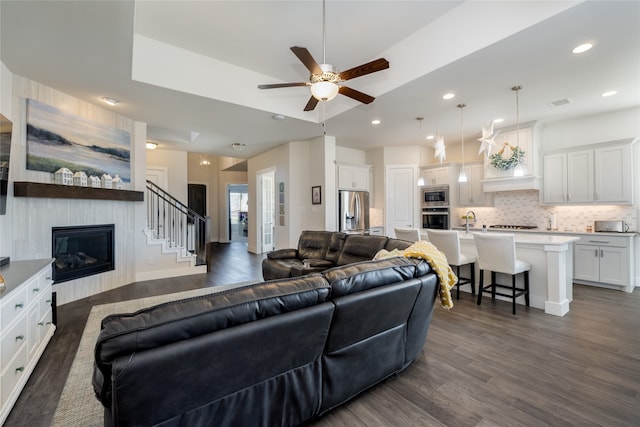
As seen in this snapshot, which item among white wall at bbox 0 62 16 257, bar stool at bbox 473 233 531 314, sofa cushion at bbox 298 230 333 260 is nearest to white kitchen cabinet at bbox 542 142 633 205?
bar stool at bbox 473 233 531 314

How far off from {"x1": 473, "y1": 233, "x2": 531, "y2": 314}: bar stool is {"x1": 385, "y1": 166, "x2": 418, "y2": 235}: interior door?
3.08 m

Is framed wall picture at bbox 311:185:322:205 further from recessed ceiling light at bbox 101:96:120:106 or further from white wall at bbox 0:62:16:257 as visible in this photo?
white wall at bbox 0:62:16:257

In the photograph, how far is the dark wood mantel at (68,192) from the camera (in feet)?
10.7

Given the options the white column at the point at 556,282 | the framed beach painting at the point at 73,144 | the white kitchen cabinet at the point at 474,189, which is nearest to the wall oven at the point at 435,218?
the white kitchen cabinet at the point at 474,189

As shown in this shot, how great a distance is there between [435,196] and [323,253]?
11.5 ft

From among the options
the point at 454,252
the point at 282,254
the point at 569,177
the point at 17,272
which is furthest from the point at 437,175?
the point at 17,272

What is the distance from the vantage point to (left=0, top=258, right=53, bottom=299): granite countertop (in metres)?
1.85

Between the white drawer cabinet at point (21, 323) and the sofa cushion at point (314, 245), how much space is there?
3.03 meters

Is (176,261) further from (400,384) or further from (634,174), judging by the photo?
(634,174)

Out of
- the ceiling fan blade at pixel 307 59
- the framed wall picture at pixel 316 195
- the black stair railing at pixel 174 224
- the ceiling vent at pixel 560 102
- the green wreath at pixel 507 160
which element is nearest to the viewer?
the ceiling fan blade at pixel 307 59

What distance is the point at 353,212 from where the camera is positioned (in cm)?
617

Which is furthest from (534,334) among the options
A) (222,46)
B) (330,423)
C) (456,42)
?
(222,46)

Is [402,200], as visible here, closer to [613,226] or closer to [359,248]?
[359,248]

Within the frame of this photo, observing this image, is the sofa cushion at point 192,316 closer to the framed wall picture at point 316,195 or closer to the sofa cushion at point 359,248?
the sofa cushion at point 359,248
